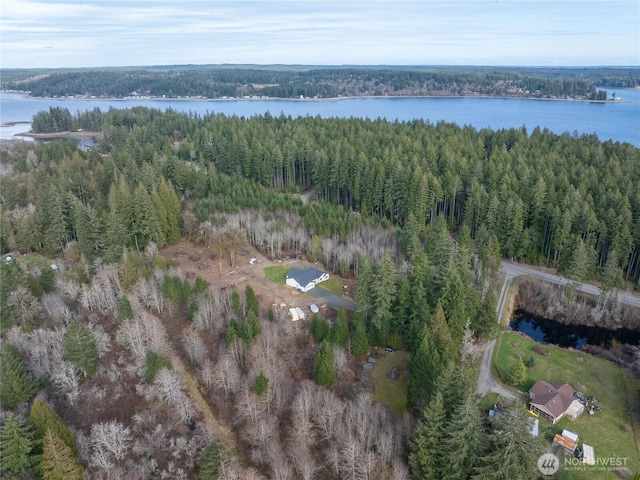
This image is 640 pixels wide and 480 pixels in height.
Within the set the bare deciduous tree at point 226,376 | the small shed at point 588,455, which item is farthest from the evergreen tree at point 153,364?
the small shed at point 588,455

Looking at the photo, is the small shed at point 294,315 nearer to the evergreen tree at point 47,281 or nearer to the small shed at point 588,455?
the small shed at point 588,455

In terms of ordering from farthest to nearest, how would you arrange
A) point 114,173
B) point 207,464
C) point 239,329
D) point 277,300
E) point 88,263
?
point 114,173 < point 88,263 < point 277,300 < point 239,329 < point 207,464

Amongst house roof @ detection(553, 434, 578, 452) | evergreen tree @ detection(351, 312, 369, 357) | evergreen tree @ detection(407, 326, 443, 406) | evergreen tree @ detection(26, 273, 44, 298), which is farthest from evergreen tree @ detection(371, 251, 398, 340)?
evergreen tree @ detection(26, 273, 44, 298)

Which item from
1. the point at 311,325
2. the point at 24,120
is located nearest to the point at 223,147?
the point at 311,325

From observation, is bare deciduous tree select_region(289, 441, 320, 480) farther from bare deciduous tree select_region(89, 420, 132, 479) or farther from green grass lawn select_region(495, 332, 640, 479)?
green grass lawn select_region(495, 332, 640, 479)

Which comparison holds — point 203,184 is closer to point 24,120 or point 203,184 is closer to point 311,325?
point 311,325
